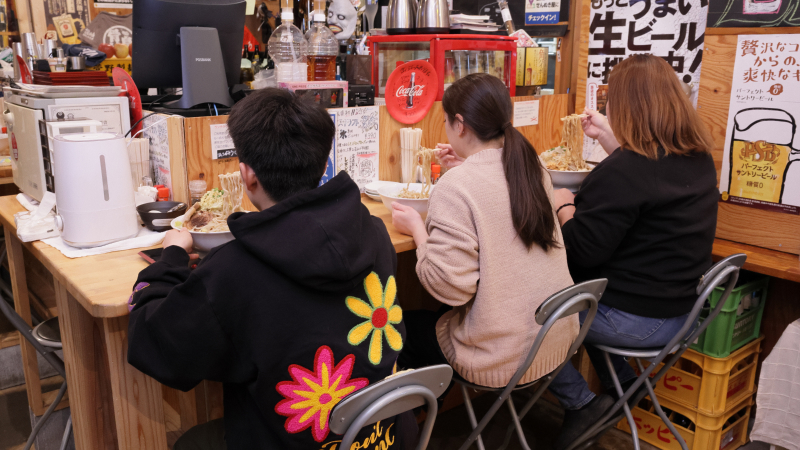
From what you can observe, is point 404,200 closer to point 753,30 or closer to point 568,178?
point 568,178

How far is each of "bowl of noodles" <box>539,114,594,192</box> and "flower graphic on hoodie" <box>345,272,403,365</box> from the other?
4.16 feet

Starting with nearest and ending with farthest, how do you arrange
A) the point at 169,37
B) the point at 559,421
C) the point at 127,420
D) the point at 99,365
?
the point at 127,420 < the point at 99,365 < the point at 169,37 < the point at 559,421

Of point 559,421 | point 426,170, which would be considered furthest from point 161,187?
point 559,421

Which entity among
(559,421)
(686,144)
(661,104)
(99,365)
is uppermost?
(661,104)

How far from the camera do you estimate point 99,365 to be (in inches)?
68.8

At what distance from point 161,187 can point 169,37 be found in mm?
595

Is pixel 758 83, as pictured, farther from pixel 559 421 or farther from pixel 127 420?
pixel 127 420

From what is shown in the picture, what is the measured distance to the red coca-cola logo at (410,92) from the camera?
7.79ft

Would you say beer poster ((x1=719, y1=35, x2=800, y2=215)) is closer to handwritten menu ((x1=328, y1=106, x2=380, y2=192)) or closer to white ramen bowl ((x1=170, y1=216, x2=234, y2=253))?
handwritten menu ((x1=328, y1=106, x2=380, y2=192))

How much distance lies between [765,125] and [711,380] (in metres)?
0.93

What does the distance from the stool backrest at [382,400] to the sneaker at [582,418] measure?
3.43 feet

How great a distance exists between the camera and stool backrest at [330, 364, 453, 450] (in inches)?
40.0

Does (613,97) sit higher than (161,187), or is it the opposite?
(613,97)

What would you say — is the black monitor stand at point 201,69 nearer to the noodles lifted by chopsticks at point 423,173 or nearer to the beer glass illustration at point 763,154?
the noodles lifted by chopsticks at point 423,173
